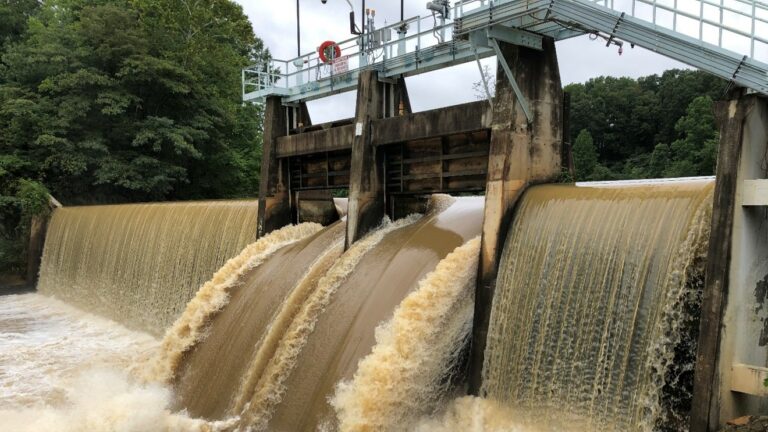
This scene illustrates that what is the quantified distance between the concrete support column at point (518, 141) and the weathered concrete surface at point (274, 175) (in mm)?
7131

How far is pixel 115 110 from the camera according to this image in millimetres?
24031

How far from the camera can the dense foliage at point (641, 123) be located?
3993 centimetres

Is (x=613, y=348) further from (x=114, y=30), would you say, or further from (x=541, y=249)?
(x=114, y=30)

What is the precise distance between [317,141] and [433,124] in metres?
4.06

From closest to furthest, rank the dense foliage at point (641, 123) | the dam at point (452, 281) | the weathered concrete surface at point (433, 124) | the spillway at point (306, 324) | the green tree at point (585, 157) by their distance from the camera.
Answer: the dam at point (452, 281) < the spillway at point (306, 324) < the weathered concrete surface at point (433, 124) < the dense foliage at point (641, 123) < the green tree at point (585, 157)

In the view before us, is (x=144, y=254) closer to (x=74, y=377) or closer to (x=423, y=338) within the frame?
(x=74, y=377)

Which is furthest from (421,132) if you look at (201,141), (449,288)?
(201,141)

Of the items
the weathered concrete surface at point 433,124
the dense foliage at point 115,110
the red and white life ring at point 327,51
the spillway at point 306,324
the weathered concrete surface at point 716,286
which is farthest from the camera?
the dense foliage at point 115,110

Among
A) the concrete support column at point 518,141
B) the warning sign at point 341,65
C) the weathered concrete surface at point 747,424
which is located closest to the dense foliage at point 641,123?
the warning sign at point 341,65

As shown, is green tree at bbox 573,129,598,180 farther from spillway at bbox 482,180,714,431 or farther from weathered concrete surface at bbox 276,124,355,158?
spillway at bbox 482,180,714,431

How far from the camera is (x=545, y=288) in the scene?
796cm

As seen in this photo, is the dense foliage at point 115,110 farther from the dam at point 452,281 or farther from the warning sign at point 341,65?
the warning sign at point 341,65

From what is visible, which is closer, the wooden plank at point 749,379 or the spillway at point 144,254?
the wooden plank at point 749,379

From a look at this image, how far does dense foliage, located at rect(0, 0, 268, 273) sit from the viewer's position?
24.1 metres
